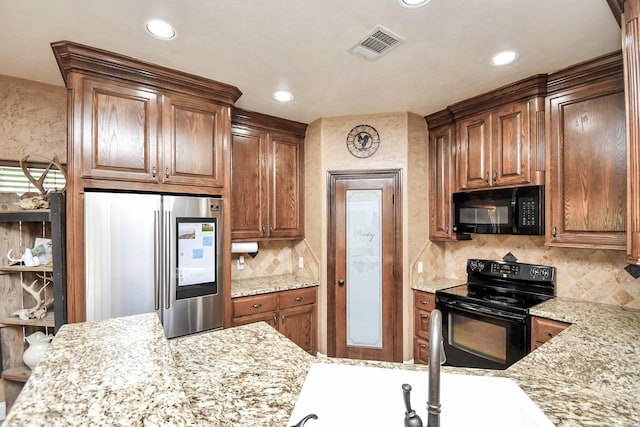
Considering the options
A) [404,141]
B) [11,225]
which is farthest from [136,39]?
[404,141]

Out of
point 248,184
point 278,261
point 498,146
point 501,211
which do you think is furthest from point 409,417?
point 278,261

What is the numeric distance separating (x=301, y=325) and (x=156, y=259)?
1648 mm

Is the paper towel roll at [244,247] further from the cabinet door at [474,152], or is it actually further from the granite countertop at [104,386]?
the cabinet door at [474,152]

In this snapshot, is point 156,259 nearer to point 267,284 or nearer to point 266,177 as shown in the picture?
point 267,284

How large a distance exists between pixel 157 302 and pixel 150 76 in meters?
1.63

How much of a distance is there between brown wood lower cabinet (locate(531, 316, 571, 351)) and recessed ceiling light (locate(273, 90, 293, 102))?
263 centimetres

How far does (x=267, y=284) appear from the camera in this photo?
3.15 meters

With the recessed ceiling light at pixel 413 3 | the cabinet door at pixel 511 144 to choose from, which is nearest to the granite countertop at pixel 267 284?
the cabinet door at pixel 511 144

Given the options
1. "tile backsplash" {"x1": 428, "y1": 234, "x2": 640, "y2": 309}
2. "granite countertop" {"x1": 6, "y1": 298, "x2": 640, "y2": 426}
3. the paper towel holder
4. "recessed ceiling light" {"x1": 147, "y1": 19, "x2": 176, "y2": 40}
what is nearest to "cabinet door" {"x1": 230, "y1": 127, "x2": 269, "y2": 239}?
the paper towel holder

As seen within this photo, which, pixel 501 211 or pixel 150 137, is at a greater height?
pixel 150 137

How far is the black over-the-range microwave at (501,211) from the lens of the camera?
242 centimetres

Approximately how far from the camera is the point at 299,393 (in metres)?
0.94

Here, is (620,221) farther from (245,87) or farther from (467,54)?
(245,87)

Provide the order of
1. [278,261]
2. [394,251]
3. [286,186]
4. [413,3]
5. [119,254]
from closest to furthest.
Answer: [413,3] → [119,254] → [394,251] → [286,186] → [278,261]
